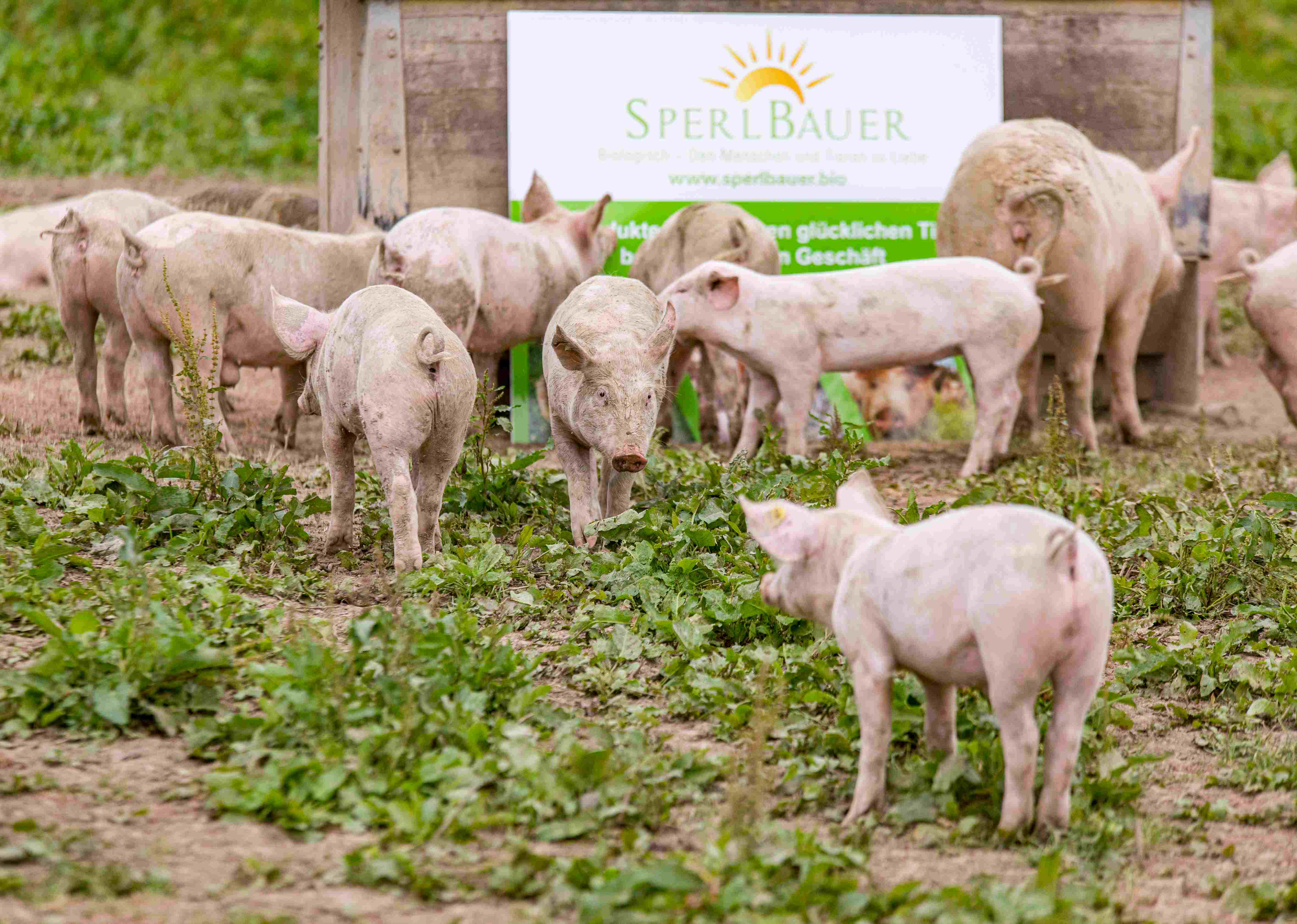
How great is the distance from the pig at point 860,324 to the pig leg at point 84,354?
9.71 feet

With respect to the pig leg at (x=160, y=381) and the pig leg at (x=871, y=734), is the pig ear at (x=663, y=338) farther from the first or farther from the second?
the pig leg at (x=160, y=381)

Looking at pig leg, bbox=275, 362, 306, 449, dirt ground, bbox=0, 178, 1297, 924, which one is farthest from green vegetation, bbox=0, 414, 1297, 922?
pig leg, bbox=275, 362, 306, 449

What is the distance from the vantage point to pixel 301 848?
3338mm

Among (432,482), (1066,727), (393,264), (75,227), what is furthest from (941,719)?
(75,227)

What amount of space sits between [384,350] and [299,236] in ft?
9.46

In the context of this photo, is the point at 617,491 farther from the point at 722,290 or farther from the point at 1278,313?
the point at 1278,313

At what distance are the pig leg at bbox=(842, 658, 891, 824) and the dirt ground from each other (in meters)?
0.10

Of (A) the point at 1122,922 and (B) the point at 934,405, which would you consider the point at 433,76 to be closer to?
(B) the point at 934,405

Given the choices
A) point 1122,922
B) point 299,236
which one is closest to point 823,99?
point 299,236

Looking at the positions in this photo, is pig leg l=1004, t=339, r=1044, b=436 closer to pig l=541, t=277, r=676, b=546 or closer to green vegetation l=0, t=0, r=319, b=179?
pig l=541, t=277, r=676, b=546

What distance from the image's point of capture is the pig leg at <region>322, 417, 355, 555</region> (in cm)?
550

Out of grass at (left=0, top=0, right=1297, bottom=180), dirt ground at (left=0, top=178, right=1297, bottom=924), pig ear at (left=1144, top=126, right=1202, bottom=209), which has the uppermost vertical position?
grass at (left=0, top=0, right=1297, bottom=180)

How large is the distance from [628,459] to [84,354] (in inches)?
145

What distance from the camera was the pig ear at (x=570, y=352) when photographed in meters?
5.48
